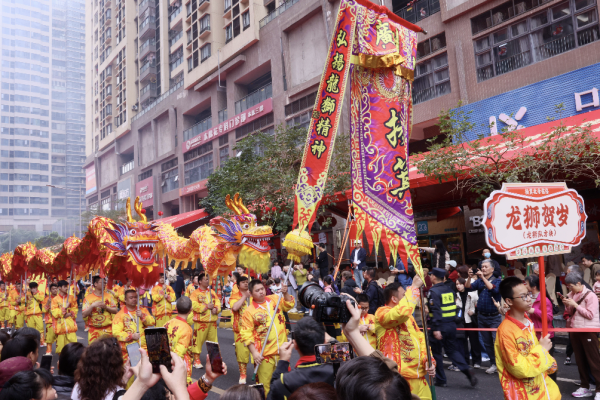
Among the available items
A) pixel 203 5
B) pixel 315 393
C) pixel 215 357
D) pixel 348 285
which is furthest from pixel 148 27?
pixel 315 393

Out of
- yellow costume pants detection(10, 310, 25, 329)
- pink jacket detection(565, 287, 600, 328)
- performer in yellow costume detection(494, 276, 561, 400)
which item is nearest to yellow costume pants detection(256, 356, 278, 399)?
performer in yellow costume detection(494, 276, 561, 400)

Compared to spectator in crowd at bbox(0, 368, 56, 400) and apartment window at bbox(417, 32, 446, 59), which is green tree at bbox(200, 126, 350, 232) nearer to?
apartment window at bbox(417, 32, 446, 59)

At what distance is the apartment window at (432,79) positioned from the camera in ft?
52.7

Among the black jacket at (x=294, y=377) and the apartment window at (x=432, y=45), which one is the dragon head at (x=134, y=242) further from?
the apartment window at (x=432, y=45)

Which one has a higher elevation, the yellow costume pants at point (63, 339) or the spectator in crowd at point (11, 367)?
Result: the spectator in crowd at point (11, 367)

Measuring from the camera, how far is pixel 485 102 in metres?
14.3

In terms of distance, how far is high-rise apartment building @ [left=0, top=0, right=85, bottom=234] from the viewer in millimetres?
72688

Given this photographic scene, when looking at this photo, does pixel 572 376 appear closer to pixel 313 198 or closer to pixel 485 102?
pixel 313 198

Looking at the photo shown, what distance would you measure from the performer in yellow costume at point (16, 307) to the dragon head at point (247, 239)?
8.65 meters

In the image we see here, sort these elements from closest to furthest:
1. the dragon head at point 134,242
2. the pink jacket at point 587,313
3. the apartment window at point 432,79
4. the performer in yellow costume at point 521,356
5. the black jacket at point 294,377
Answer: the black jacket at point 294,377
the performer in yellow costume at point 521,356
the pink jacket at point 587,313
the dragon head at point 134,242
the apartment window at point 432,79

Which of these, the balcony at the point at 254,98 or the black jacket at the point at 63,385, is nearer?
the black jacket at the point at 63,385

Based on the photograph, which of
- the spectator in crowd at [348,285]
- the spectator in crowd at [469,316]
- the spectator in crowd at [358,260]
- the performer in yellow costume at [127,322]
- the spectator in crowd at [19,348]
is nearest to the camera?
the spectator in crowd at [19,348]

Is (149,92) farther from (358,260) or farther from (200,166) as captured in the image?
(358,260)

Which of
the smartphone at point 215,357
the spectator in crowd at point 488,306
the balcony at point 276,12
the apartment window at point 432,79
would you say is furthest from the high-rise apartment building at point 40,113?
the smartphone at point 215,357
